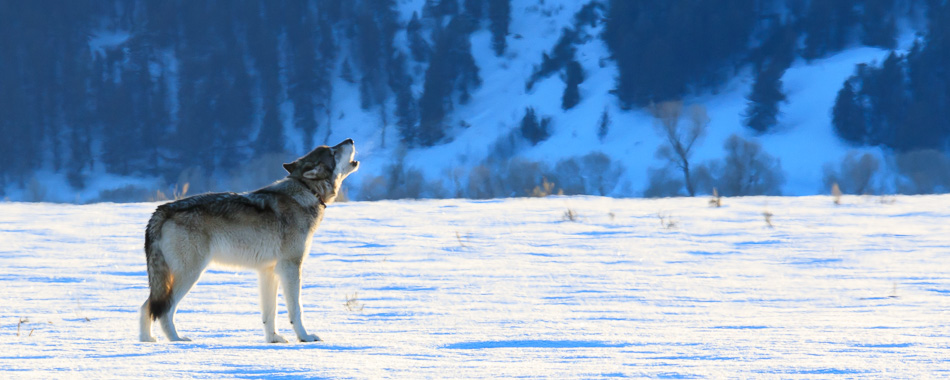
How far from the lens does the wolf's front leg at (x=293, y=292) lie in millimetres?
5172

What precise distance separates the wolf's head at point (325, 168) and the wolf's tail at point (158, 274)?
0.83m

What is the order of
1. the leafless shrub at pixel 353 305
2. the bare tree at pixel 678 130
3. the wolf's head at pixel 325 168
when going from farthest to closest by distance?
the bare tree at pixel 678 130
the leafless shrub at pixel 353 305
the wolf's head at pixel 325 168

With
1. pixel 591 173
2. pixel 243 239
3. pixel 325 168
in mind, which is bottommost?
pixel 591 173

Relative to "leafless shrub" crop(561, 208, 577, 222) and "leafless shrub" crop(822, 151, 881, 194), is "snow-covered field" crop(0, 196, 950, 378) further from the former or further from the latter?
"leafless shrub" crop(822, 151, 881, 194)

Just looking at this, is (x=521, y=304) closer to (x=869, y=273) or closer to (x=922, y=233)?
(x=869, y=273)

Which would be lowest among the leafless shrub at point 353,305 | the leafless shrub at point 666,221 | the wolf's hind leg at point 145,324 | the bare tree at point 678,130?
the bare tree at point 678,130

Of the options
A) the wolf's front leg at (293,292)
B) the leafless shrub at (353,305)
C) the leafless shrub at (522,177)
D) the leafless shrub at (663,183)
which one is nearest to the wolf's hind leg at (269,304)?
the wolf's front leg at (293,292)

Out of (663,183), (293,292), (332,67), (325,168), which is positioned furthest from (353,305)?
(332,67)

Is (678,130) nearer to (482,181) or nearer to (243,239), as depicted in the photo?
(482,181)

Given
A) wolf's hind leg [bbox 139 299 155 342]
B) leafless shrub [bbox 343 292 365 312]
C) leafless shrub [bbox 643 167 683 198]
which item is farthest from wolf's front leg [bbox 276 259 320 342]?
leafless shrub [bbox 643 167 683 198]

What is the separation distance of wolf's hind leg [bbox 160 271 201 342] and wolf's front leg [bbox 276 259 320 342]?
17.6 inches

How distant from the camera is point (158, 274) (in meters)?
5.02

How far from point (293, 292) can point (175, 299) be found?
24.2 inches

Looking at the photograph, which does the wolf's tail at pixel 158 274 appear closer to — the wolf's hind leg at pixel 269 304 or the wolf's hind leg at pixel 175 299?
the wolf's hind leg at pixel 175 299
